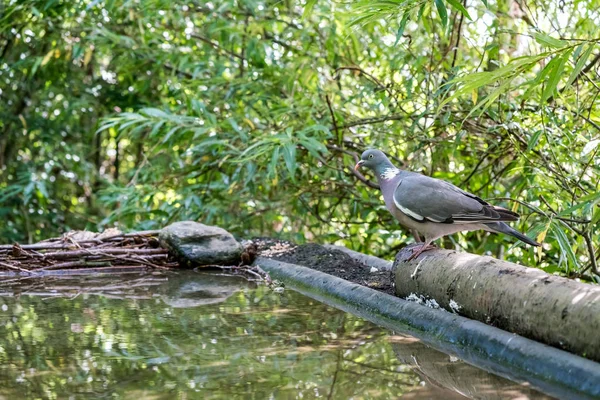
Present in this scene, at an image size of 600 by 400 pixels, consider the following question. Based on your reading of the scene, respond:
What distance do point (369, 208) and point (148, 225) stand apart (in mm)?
1597

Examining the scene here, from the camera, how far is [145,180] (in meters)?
6.18

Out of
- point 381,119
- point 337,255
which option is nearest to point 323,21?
point 381,119

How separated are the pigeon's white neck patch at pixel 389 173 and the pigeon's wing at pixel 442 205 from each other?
24cm

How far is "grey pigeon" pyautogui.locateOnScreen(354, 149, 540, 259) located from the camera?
9.80 ft

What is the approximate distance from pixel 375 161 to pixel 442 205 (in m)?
0.64

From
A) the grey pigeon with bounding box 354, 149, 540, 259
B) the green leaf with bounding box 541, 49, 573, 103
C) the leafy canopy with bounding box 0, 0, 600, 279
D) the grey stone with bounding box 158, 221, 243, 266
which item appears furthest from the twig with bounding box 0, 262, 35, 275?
the green leaf with bounding box 541, 49, 573, 103

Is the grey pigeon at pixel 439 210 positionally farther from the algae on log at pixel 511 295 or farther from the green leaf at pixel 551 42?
the green leaf at pixel 551 42

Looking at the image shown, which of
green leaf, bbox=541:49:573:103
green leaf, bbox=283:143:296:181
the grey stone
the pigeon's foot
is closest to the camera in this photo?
green leaf, bbox=541:49:573:103

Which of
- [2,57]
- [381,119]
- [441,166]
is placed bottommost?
[441,166]

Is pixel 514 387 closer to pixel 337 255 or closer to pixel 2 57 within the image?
pixel 337 255

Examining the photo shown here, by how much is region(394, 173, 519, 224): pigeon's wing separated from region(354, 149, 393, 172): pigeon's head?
1.20 ft

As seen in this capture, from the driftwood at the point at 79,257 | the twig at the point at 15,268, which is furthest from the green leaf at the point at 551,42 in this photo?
the twig at the point at 15,268

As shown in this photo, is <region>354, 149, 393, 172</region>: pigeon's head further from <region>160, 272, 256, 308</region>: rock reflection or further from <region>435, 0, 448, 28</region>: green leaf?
<region>435, 0, 448, 28</region>: green leaf

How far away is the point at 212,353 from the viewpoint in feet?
7.43
